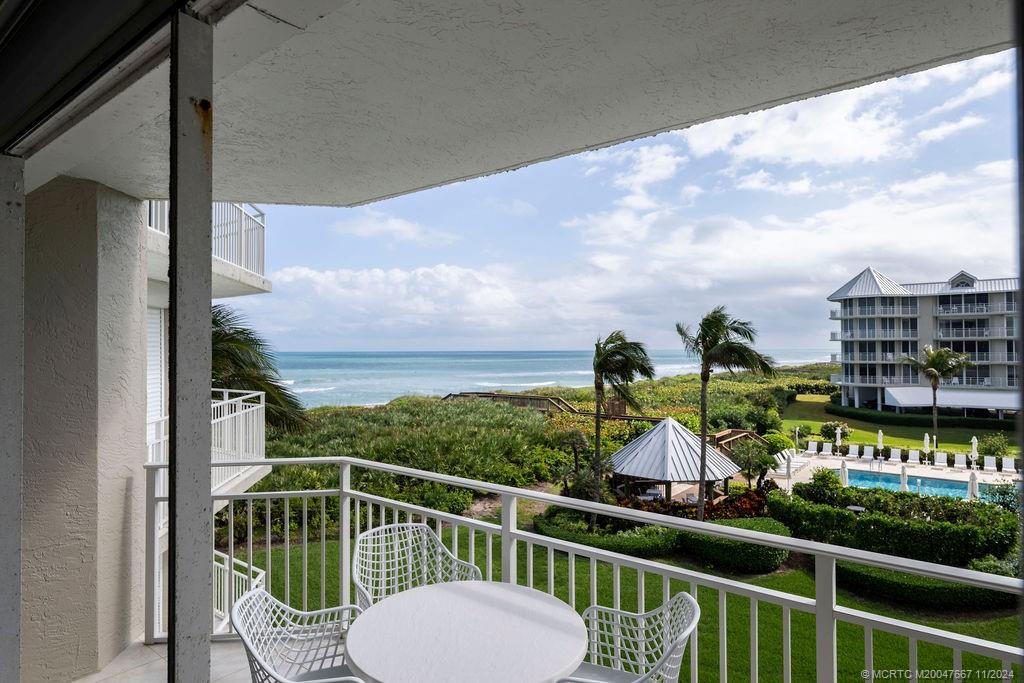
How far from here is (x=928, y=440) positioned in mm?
17578

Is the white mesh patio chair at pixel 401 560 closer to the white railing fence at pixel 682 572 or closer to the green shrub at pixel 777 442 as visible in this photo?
the white railing fence at pixel 682 572

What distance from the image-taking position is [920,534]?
12.7 meters

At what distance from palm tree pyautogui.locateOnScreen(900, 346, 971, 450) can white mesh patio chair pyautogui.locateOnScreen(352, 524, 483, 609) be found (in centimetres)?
1743

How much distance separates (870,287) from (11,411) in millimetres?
22577

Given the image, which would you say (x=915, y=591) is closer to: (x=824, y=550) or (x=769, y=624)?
(x=769, y=624)

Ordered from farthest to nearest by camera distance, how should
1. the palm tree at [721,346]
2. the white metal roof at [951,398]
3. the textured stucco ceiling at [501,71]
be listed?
the palm tree at [721,346], the white metal roof at [951,398], the textured stucco ceiling at [501,71]

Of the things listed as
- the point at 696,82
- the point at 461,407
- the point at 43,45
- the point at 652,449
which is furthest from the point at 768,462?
the point at 43,45

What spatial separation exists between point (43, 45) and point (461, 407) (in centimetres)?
2088

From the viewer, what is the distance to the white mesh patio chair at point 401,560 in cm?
259

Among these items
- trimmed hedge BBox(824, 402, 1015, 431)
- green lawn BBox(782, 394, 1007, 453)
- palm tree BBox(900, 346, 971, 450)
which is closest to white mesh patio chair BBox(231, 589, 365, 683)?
palm tree BBox(900, 346, 971, 450)

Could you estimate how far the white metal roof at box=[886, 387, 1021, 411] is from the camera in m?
15.3

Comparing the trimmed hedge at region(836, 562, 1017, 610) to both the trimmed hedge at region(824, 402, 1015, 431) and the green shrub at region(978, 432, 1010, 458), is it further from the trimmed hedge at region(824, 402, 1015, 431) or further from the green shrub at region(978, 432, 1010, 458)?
the green shrub at region(978, 432, 1010, 458)

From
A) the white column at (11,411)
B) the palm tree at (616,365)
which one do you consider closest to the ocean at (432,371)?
the palm tree at (616,365)

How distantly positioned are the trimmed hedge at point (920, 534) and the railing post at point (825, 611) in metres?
13.1
